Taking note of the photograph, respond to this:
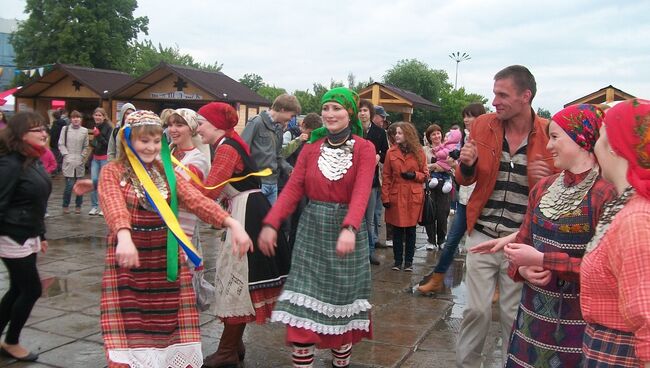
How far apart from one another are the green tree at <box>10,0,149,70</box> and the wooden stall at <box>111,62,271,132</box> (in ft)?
64.1

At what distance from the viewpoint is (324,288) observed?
376 cm

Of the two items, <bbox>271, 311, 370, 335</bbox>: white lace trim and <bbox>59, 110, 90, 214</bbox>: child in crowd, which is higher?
<bbox>59, 110, 90, 214</bbox>: child in crowd

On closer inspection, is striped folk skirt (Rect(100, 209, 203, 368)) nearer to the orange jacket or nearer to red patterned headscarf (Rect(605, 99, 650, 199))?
the orange jacket

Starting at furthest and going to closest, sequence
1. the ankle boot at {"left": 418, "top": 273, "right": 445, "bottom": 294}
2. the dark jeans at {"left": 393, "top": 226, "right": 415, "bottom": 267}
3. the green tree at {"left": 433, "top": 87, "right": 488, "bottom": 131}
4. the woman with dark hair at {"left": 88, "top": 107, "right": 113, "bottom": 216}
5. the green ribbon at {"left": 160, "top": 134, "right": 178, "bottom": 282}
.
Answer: the green tree at {"left": 433, "top": 87, "right": 488, "bottom": 131} → the woman with dark hair at {"left": 88, "top": 107, "right": 113, "bottom": 216} → the dark jeans at {"left": 393, "top": 226, "right": 415, "bottom": 267} → the ankle boot at {"left": 418, "top": 273, "right": 445, "bottom": 294} → the green ribbon at {"left": 160, "top": 134, "right": 178, "bottom": 282}

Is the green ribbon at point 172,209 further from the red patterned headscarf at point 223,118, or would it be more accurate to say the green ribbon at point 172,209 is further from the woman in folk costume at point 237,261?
the red patterned headscarf at point 223,118

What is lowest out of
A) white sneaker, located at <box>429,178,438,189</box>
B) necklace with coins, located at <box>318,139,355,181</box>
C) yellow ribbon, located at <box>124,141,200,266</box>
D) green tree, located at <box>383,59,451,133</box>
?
white sneaker, located at <box>429,178,438,189</box>

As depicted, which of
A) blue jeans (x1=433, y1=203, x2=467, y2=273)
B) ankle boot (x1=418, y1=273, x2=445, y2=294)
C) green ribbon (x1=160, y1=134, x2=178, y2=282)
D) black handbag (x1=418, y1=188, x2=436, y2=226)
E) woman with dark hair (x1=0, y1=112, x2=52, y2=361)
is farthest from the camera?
black handbag (x1=418, y1=188, x2=436, y2=226)

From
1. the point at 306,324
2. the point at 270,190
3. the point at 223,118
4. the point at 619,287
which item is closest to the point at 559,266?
the point at 619,287

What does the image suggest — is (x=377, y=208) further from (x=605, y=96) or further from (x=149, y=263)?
(x=605, y=96)

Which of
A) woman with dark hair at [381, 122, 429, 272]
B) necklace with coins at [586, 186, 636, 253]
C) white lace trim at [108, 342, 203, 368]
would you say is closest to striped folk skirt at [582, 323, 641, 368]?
necklace with coins at [586, 186, 636, 253]

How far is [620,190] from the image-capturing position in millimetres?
2262

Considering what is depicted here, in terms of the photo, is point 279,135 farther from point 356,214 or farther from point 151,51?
point 151,51

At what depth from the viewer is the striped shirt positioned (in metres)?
3.92

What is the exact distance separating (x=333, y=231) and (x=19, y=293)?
231cm
